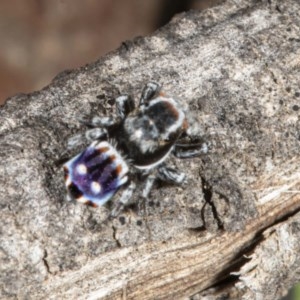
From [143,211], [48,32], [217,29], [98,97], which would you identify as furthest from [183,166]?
[48,32]

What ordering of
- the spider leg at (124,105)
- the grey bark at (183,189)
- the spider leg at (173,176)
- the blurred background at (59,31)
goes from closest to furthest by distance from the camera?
1. the grey bark at (183,189)
2. the spider leg at (173,176)
3. the spider leg at (124,105)
4. the blurred background at (59,31)

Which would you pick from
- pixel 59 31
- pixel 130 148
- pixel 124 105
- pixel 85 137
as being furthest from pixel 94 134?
pixel 59 31

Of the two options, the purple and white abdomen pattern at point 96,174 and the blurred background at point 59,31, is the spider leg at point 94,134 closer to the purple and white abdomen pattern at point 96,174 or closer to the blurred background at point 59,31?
the purple and white abdomen pattern at point 96,174

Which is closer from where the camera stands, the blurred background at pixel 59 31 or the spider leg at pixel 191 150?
the spider leg at pixel 191 150

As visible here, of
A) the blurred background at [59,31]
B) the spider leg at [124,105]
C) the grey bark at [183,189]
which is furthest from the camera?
the blurred background at [59,31]

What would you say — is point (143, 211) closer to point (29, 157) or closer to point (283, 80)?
point (29, 157)

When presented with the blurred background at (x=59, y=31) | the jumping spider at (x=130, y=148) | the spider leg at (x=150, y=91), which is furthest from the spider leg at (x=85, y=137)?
the blurred background at (x=59, y=31)

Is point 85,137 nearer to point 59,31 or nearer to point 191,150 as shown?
point 191,150
